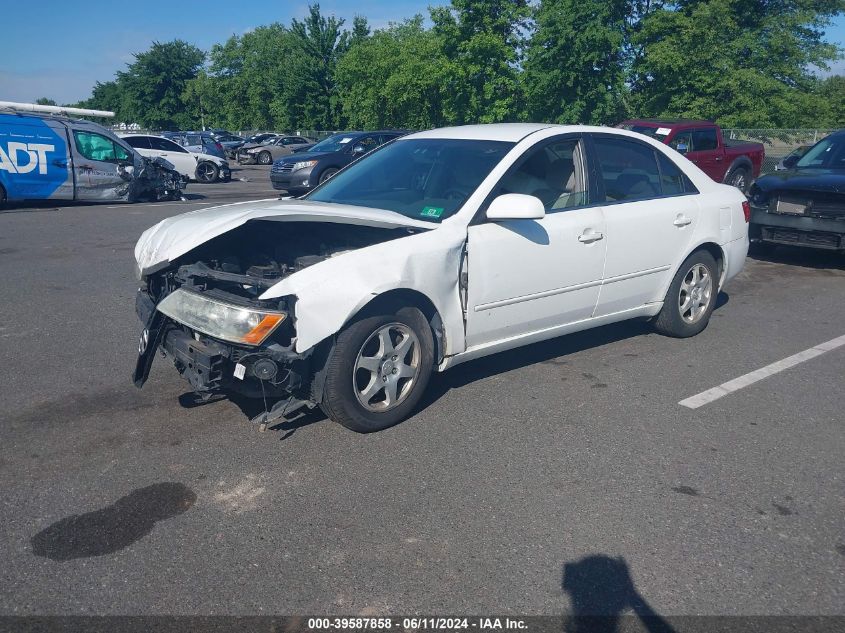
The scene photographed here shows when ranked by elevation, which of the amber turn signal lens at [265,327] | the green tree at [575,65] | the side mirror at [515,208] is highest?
the green tree at [575,65]

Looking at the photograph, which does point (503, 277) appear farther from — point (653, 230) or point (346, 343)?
point (653, 230)

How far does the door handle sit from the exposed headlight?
227cm

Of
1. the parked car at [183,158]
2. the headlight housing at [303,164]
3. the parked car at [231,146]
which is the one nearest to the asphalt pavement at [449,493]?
the headlight housing at [303,164]

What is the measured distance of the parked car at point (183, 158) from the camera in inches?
917

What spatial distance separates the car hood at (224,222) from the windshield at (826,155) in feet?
26.0

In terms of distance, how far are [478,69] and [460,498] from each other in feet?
111

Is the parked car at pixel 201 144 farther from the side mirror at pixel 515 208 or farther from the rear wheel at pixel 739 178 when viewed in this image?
the side mirror at pixel 515 208

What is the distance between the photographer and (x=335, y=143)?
19453 mm

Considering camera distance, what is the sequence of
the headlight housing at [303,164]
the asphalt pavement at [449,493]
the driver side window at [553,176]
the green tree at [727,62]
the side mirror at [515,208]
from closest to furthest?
1. the asphalt pavement at [449,493]
2. the side mirror at [515,208]
3. the driver side window at [553,176]
4. the headlight housing at [303,164]
5. the green tree at [727,62]

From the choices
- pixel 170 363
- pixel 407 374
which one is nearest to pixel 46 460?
pixel 170 363

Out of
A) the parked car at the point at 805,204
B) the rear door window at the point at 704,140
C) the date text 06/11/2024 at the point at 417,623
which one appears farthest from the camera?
the rear door window at the point at 704,140

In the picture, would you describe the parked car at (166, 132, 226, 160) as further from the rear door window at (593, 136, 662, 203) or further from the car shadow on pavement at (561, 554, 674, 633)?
the car shadow on pavement at (561, 554, 674, 633)

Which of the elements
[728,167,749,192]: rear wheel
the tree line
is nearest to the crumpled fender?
[728,167,749,192]: rear wheel

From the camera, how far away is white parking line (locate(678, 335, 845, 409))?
4930 mm
